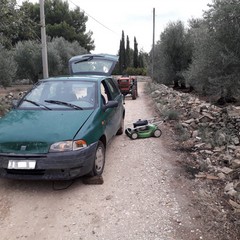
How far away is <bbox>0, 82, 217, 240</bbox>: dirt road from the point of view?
11.5 feet

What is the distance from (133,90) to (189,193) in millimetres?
13836

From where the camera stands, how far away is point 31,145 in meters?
4.20

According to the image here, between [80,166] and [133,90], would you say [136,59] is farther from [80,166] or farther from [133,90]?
[80,166]

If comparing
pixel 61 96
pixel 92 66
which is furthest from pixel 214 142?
pixel 92 66

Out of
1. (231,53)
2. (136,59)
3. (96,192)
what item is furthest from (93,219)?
(136,59)

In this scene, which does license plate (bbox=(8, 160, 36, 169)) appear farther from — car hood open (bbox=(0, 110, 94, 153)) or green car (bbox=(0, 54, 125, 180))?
car hood open (bbox=(0, 110, 94, 153))

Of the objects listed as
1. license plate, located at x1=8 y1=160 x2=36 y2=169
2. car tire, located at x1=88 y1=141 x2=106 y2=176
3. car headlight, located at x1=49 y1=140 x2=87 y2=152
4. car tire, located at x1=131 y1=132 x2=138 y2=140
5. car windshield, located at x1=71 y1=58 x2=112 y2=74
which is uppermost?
car windshield, located at x1=71 y1=58 x2=112 y2=74

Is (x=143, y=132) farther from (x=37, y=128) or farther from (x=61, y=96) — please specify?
(x=37, y=128)

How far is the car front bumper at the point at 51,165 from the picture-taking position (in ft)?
13.6

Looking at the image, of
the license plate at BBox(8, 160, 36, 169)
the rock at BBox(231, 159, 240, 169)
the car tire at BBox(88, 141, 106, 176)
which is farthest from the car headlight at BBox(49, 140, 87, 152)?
the rock at BBox(231, 159, 240, 169)

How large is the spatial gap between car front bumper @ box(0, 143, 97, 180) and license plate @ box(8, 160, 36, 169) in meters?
0.03

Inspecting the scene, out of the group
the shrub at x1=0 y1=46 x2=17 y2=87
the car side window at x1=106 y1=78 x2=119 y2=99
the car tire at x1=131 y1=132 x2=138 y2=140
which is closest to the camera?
the car side window at x1=106 y1=78 x2=119 y2=99

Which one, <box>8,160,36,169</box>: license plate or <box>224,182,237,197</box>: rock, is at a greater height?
<box>8,160,36,169</box>: license plate

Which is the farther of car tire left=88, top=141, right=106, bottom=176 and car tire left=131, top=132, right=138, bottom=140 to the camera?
car tire left=131, top=132, right=138, bottom=140
